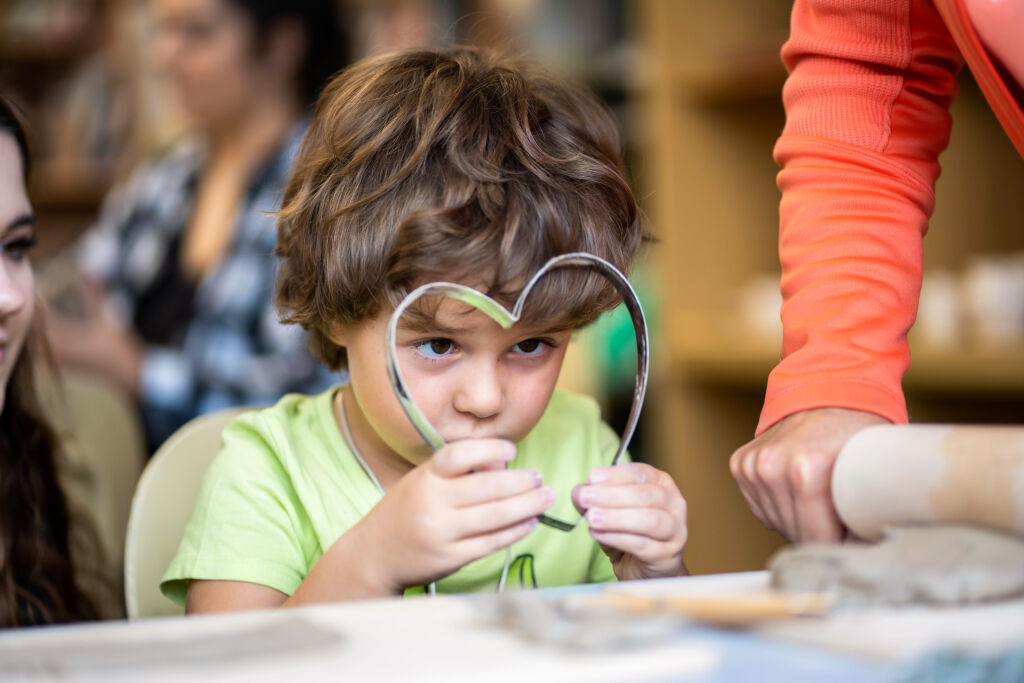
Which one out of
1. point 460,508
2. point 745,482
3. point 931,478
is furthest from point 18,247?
point 931,478

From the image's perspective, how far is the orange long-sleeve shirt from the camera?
81 cm

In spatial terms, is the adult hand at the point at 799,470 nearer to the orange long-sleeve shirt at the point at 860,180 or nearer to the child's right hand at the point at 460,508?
the orange long-sleeve shirt at the point at 860,180

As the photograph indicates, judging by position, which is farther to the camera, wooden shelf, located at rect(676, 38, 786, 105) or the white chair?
wooden shelf, located at rect(676, 38, 786, 105)

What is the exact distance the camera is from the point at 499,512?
2.27ft

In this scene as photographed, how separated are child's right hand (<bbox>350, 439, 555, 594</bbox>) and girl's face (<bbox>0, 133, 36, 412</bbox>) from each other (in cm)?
51

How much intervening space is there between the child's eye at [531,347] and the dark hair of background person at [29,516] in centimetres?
57

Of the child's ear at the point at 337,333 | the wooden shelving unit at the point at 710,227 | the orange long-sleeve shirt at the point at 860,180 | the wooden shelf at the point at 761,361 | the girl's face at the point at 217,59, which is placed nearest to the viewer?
the orange long-sleeve shirt at the point at 860,180

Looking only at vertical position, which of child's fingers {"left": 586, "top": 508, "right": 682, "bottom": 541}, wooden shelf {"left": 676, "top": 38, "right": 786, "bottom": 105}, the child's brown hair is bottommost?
child's fingers {"left": 586, "top": 508, "right": 682, "bottom": 541}

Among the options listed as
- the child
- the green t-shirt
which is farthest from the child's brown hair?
the green t-shirt

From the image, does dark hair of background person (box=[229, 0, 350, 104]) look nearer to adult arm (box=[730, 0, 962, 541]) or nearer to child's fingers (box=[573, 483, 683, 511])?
adult arm (box=[730, 0, 962, 541])

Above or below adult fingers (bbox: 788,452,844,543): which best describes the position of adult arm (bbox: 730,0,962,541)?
above

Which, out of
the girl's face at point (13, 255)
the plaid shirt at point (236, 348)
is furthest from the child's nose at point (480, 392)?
the plaid shirt at point (236, 348)

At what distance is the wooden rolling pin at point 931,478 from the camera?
58cm

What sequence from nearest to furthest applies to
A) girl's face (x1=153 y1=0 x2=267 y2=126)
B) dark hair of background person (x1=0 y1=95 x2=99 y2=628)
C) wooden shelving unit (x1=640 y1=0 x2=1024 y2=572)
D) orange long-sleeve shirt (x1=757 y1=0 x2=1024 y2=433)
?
1. orange long-sleeve shirt (x1=757 y1=0 x2=1024 y2=433)
2. dark hair of background person (x1=0 y1=95 x2=99 y2=628)
3. girl's face (x1=153 y1=0 x2=267 y2=126)
4. wooden shelving unit (x1=640 y1=0 x2=1024 y2=572)
